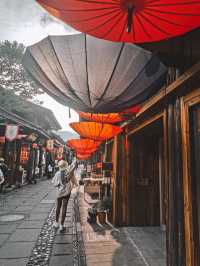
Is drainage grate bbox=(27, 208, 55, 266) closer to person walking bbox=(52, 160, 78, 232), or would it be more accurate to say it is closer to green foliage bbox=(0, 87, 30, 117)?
person walking bbox=(52, 160, 78, 232)

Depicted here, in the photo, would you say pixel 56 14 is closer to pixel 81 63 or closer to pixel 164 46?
pixel 81 63

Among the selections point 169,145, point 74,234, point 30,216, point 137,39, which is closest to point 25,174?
point 30,216

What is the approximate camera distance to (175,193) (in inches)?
129

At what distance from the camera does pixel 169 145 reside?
3531 millimetres

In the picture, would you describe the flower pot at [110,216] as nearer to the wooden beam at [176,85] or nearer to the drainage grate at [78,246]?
the drainage grate at [78,246]

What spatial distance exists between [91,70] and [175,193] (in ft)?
7.64

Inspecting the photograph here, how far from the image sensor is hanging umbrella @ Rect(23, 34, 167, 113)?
8.61ft

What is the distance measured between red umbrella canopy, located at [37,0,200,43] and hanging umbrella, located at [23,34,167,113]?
3.12 ft

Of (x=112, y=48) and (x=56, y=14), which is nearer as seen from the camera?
(x=56, y=14)

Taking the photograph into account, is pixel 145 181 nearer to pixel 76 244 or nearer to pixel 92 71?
pixel 76 244

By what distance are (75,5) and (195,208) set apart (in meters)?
2.92

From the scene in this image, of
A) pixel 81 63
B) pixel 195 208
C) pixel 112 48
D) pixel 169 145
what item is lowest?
pixel 195 208

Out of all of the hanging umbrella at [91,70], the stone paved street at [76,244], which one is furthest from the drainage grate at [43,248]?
the hanging umbrella at [91,70]

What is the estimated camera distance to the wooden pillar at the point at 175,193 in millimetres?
3127
